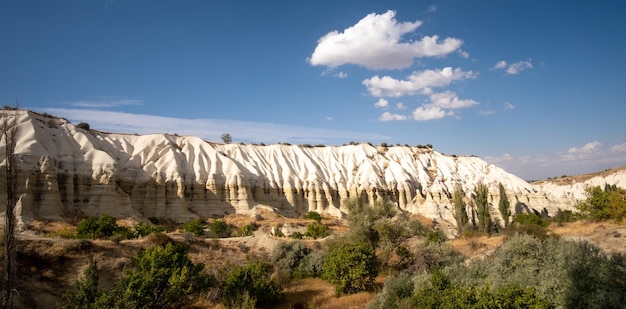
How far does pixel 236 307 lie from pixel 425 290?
755 cm

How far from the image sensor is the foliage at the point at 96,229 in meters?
24.2

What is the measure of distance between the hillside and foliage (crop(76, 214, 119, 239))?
23.6ft

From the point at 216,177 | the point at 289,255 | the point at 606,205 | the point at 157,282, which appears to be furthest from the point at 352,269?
the point at 216,177

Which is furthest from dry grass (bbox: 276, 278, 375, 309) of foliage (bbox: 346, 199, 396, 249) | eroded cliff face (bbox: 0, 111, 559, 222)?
eroded cliff face (bbox: 0, 111, 559, 222)

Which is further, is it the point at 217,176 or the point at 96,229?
the point at 217,176

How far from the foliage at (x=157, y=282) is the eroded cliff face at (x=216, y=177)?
20444 mm

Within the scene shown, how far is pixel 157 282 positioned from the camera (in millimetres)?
13242

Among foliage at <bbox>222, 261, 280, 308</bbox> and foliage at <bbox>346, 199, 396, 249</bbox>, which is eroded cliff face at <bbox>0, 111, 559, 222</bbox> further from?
foliage at <bbox>222, 261, 280, 308</bbox>

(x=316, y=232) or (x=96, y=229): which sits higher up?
(x=96, y=229)

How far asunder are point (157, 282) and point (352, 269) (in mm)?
8462

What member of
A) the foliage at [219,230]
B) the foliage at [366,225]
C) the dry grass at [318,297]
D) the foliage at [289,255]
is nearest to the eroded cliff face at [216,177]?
the foliage at [219,230]

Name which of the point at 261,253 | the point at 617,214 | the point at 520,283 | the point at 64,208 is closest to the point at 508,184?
the point at 617,214

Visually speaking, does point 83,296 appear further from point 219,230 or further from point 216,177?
point 216,177

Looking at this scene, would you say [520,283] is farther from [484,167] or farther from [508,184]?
[484,167]
